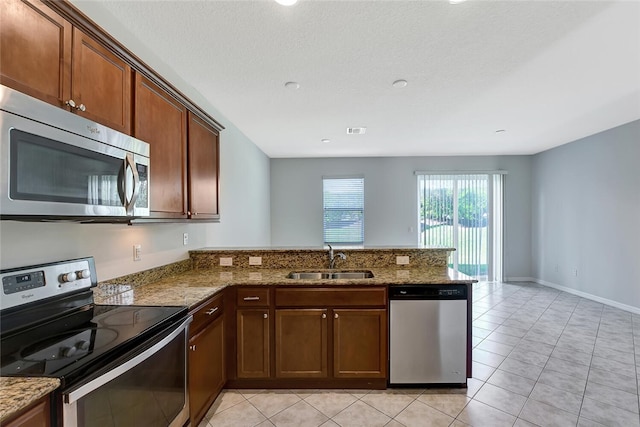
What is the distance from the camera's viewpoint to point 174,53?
7.06ft

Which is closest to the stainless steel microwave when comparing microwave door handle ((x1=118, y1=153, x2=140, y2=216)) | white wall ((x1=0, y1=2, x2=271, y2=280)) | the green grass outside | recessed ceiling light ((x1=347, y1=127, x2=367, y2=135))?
microwave door handle ((x1=118, y1=153, x2=140, y2=216))

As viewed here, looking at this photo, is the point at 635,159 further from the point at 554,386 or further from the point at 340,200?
the point at 340,200

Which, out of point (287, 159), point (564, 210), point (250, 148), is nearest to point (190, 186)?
point (250, 148)

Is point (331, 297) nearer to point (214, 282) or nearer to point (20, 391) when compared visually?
point (214, 282)

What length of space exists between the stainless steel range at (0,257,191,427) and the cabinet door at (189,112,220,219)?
33.7 inches

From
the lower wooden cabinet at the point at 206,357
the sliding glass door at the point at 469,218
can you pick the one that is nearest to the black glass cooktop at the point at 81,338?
the lower wooden cabinet at the point at 206,357

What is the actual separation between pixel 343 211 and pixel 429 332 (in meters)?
4.13

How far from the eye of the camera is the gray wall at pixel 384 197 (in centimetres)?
598

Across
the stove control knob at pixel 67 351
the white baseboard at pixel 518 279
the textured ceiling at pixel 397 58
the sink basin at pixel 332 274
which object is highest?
the textured ceiling at pixel 397 58

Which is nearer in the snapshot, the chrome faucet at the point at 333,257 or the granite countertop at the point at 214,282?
the granite countertop at the point at 214,282

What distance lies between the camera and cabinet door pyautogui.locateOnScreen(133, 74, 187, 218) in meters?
1.66

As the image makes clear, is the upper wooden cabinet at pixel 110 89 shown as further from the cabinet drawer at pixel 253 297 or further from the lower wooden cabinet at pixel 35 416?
the lower wooden cabinet at pixel 35 416

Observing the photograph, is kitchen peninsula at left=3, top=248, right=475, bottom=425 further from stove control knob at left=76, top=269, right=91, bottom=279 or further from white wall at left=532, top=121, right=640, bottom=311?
white wall at left=532, top=121, right=640, bottom=311

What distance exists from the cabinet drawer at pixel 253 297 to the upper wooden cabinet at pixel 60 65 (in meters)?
1.36
